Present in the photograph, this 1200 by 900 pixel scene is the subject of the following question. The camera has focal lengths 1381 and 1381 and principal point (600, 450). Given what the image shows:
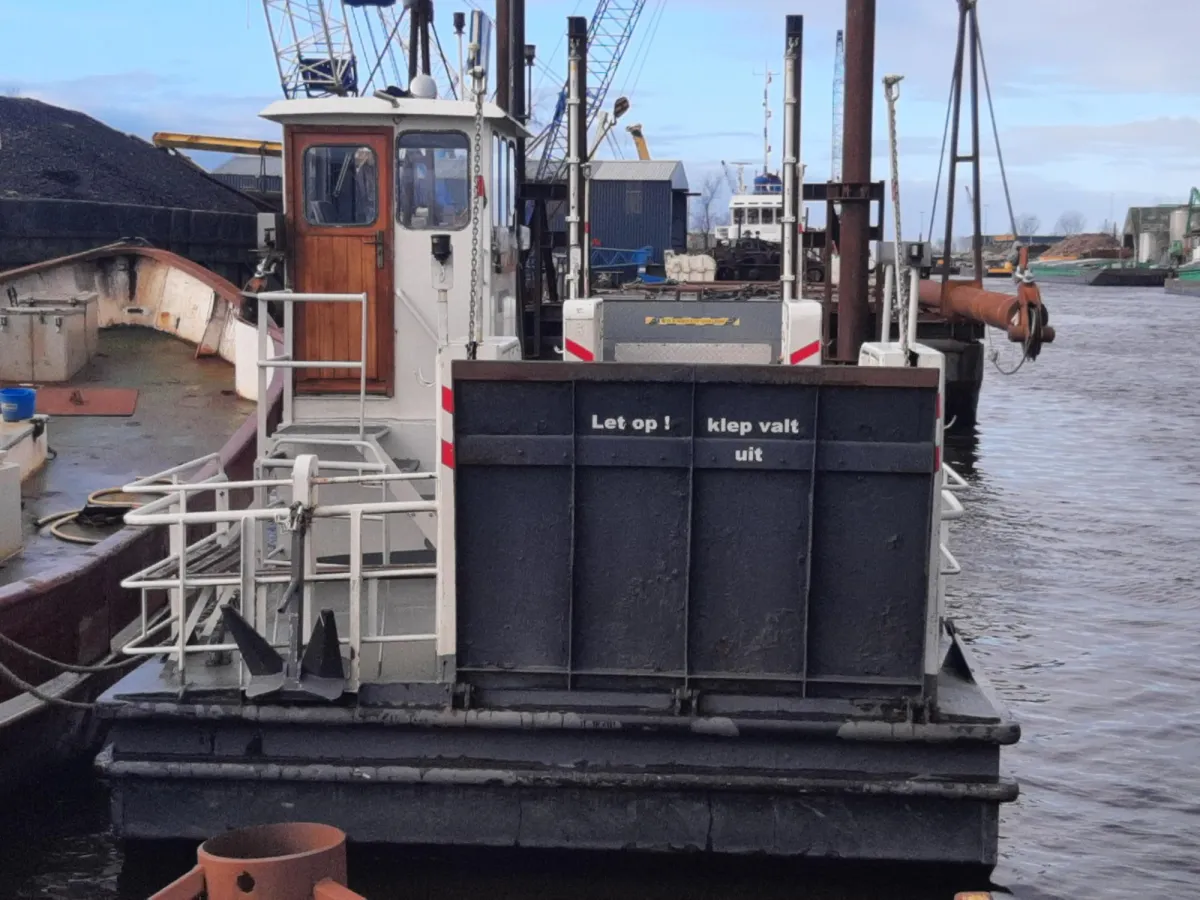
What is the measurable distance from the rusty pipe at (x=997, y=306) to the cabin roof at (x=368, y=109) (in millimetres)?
10043

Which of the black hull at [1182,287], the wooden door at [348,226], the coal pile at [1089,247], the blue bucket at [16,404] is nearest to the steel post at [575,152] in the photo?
the wooden door at [348,226]

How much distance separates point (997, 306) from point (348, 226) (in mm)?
13904

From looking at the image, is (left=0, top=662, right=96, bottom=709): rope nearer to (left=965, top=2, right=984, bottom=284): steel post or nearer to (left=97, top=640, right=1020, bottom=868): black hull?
(left=97, top=640, right=1020, bottom=868): black hull

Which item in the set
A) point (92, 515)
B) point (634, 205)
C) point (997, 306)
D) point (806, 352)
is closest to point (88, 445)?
point (92, 515)

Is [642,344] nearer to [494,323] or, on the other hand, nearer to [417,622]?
[494,323]

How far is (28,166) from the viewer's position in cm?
2597

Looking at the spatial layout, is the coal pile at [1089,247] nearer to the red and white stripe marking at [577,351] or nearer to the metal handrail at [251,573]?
the red and white stripe marking at [577,351]

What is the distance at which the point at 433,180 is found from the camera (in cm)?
894

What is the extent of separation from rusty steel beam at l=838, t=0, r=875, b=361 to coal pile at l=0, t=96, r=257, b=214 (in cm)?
1306

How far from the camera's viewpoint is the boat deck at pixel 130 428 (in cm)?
938

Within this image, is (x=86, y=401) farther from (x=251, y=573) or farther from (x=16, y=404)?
(x=251, y=573)

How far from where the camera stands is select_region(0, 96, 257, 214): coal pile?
25.5 m

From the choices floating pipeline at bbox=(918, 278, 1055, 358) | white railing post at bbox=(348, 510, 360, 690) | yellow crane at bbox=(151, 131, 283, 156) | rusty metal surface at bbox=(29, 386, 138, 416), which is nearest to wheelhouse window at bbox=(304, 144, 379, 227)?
white railing post at bbox=(348, 510, 360, 690)

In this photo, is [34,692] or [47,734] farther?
[47,734]
